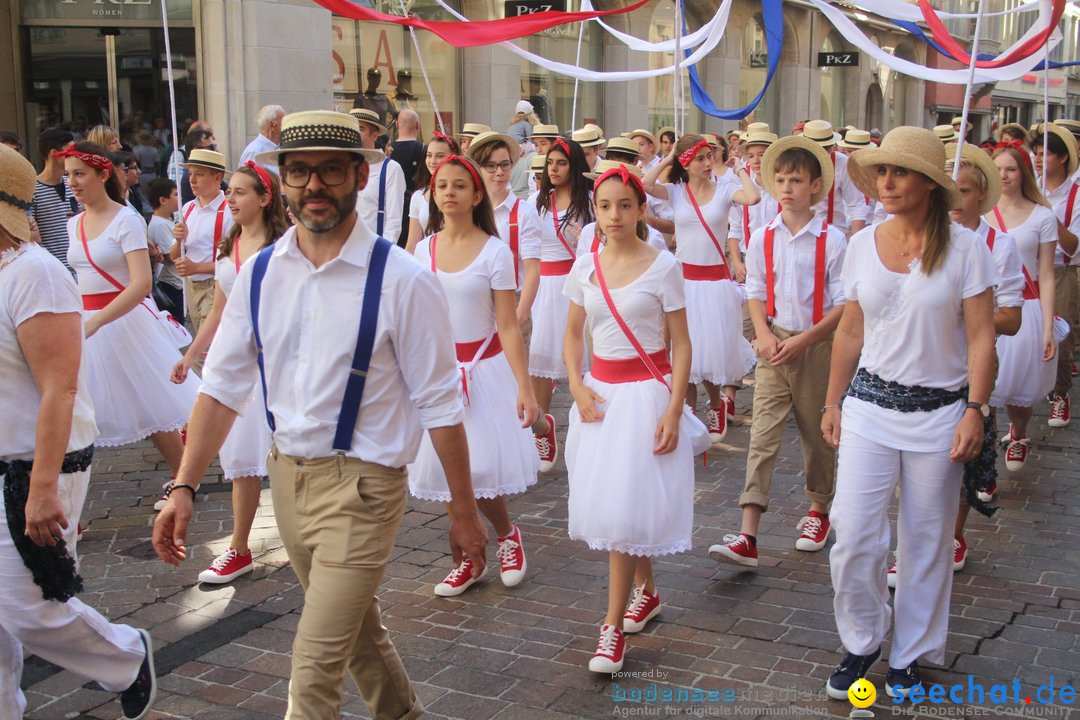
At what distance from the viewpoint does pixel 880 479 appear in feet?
14.6

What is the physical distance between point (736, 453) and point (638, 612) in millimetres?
3441

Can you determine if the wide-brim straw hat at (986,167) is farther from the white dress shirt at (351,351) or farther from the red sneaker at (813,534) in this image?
the white dress shirt at (351,351)

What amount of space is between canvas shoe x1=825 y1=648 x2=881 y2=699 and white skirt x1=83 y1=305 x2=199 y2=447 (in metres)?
4.28

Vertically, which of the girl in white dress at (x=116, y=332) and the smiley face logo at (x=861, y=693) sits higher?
the girl in white dress at (x=116, y=332)

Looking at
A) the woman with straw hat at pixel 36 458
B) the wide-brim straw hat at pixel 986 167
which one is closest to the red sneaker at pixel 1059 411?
the wide-brim straw hat at pixel 986 167

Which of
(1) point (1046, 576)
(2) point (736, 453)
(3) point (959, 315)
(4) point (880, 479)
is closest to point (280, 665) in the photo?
(4) point (880, 479)

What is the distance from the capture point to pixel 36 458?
3.93 metres

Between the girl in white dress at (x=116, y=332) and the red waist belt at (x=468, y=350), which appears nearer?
the red waist belt at (x=468, y=350)

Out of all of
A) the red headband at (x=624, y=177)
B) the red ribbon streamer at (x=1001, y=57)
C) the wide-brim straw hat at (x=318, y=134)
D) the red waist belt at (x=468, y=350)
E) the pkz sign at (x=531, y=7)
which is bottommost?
the red waist belt at (x=468, y=350)

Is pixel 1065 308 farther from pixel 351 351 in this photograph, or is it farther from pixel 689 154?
pixel 351 351

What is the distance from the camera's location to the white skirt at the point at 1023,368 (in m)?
7.42

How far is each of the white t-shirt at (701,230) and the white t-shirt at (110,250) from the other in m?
4.15

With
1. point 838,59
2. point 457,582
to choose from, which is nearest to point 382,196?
point 457,582

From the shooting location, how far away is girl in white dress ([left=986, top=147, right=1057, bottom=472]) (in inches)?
282
